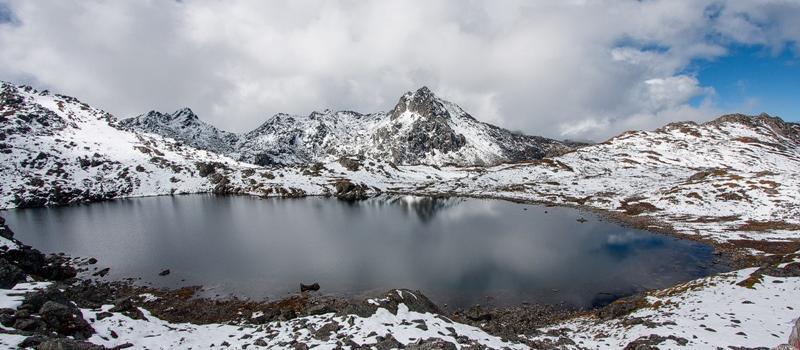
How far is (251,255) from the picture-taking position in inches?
2373

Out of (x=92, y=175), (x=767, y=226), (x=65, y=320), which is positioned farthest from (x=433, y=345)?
(x=92, y=175)

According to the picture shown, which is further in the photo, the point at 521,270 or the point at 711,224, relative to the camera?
the point at 711,224

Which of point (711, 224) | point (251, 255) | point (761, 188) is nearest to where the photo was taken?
point (251, 255)

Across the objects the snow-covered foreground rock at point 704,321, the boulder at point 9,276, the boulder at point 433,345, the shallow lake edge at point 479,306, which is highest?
the boulder at point 9,276

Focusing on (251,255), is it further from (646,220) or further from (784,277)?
(646,220)

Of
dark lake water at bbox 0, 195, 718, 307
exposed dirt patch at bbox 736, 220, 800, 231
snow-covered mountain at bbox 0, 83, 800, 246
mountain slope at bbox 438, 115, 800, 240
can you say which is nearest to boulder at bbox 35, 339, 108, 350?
dark lake water at bbox 0, 195, 718, 307

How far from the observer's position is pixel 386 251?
62438 millimetres

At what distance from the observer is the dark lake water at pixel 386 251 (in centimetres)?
4538

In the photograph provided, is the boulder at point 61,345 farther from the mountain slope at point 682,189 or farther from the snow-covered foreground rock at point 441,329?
the mountain slope at point 682,189

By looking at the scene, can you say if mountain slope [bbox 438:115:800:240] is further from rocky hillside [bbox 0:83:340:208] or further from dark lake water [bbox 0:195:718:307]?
rocky hillside [bbox 0:83:340:208]

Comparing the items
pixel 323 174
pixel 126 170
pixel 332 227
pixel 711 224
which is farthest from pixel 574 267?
pixel 126 170

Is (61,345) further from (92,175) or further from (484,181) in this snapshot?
(92,175)

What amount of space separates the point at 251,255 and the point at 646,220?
8514 centimetres

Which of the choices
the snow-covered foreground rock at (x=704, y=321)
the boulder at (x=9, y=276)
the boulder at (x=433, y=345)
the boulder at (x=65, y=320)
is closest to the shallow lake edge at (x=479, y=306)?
the snow-covered foreground rock at (x=704, y=321)
